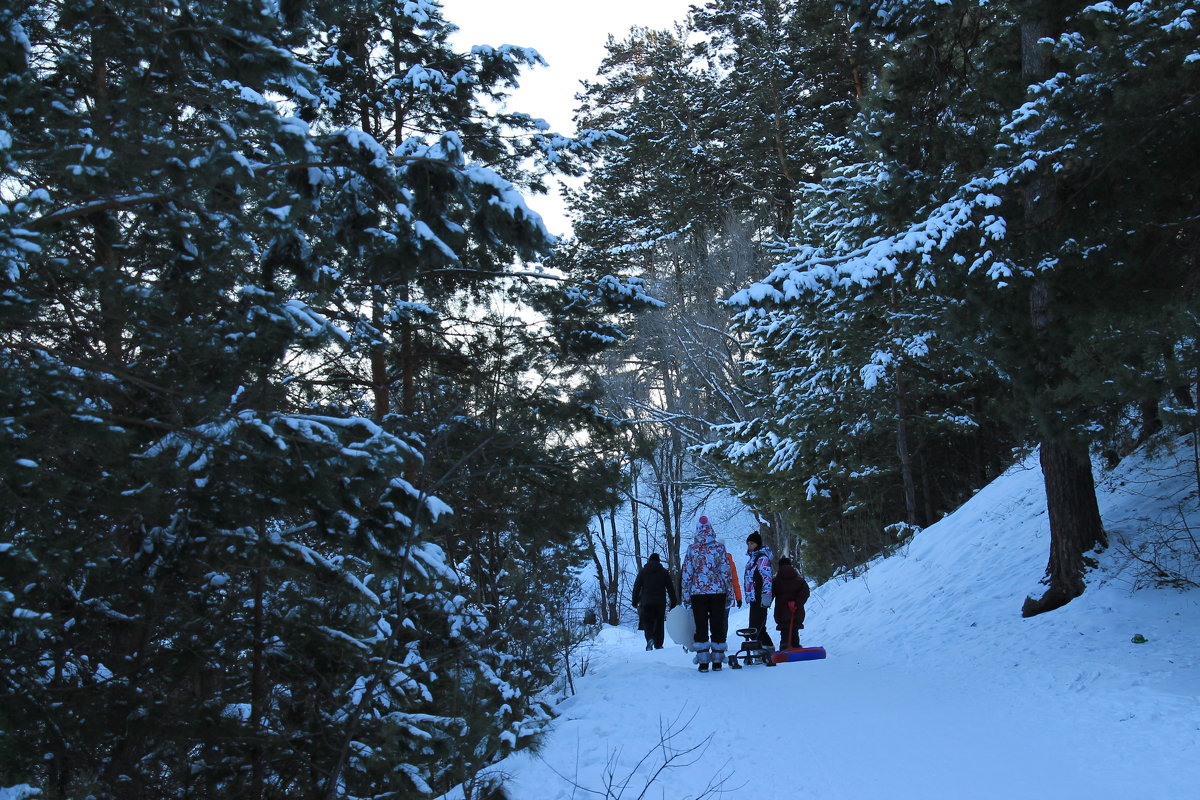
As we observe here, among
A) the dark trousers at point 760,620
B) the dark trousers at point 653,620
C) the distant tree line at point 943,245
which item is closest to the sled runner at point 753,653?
the dark trousers at point 760,620

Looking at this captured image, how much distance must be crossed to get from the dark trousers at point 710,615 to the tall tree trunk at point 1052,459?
3.59m

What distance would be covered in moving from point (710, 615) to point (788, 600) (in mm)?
1733

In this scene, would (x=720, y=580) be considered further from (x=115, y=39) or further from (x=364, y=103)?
(x=115, y=39)

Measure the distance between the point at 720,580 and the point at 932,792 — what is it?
17.3 ft

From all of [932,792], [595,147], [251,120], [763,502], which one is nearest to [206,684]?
[251,120]

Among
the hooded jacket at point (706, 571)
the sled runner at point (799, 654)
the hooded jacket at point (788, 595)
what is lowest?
the sled runner at point (799, 654)

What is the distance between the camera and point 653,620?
15.0 meters

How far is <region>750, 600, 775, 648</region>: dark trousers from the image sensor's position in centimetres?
1171

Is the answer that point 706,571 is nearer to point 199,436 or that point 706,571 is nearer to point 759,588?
point 759,588

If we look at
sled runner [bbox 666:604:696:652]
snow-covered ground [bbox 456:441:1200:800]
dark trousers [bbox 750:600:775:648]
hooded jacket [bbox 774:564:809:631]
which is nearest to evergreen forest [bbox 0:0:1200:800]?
snow-covered ground [bbox 456:441:1200:800]

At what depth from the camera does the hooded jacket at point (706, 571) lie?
10.5 m

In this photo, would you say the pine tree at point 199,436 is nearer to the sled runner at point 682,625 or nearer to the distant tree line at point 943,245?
the distant tree line at point 943,245

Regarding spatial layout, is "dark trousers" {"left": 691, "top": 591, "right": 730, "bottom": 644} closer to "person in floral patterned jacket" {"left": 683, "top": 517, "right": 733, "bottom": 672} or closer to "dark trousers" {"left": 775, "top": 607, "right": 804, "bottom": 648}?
"person in floral patterned jacket" {"left": 683, "top": 517, "right": 733, "bottom": 672}

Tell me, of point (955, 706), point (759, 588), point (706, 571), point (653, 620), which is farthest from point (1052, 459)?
point (653, 620)
